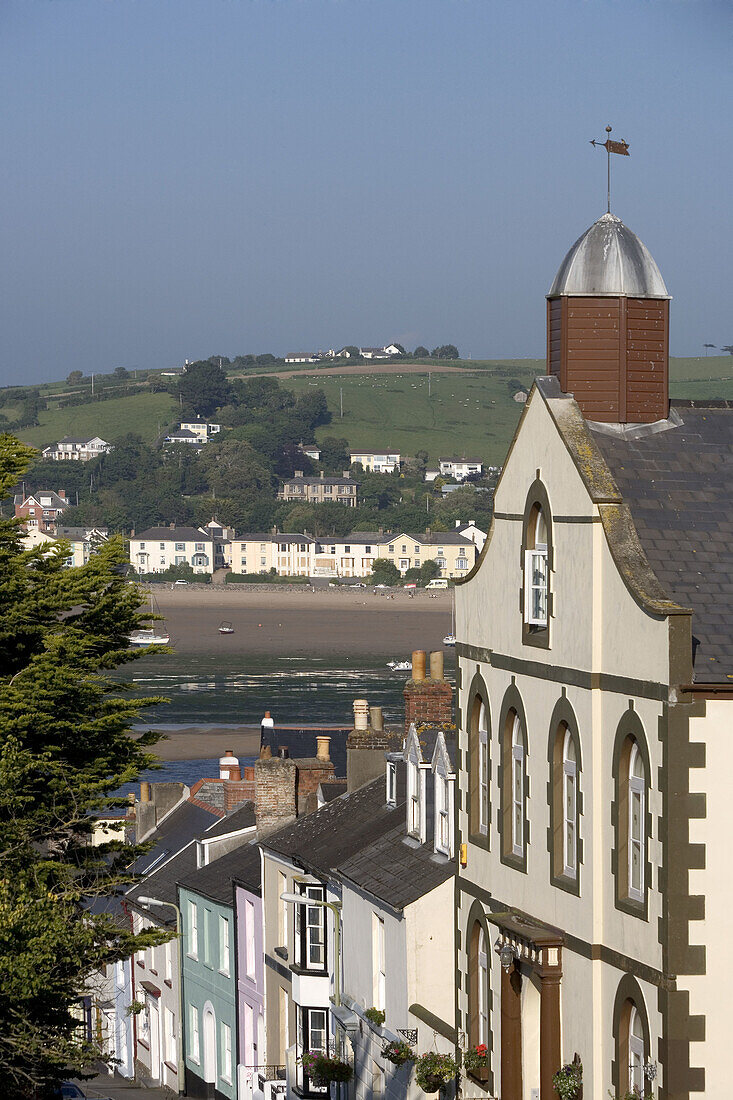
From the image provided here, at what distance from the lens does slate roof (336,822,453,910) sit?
24.8 metres

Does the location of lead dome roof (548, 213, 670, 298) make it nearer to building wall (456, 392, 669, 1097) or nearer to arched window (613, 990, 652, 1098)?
building wall (456, 392, 669, 1097)

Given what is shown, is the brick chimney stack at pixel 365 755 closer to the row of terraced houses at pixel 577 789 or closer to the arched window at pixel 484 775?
the row of terraced houses at pixel 577 789

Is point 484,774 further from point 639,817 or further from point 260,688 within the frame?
point 260,688

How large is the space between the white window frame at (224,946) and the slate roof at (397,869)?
8095mm

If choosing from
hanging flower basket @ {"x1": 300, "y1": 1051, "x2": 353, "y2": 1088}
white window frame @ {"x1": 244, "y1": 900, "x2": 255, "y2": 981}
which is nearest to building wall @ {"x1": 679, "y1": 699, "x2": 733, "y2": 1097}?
hanging flower basket @ {"x1": 300, "y1": 1051, "x2": 353, "y2": 1088}

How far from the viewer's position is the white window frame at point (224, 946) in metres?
35.8

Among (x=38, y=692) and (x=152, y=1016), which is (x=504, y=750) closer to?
(x=38, y=692)

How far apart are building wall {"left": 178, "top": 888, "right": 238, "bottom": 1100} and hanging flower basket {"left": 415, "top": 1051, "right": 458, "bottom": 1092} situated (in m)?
13.0

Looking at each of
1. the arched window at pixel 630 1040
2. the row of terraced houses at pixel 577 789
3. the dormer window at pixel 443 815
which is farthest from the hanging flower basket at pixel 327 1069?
the arched window at pixel 630 1040

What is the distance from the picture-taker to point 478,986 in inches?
885

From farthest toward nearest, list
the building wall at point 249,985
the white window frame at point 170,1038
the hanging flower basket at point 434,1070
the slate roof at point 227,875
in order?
the white window frame at point 170,1038, the slate roof at point 227,875, the building wall at point 249,985, the hanging flower basket at point 434,1070

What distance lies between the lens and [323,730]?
48.8m

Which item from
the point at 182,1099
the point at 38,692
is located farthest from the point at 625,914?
the point at 182,1099

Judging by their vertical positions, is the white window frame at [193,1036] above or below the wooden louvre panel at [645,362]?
below
